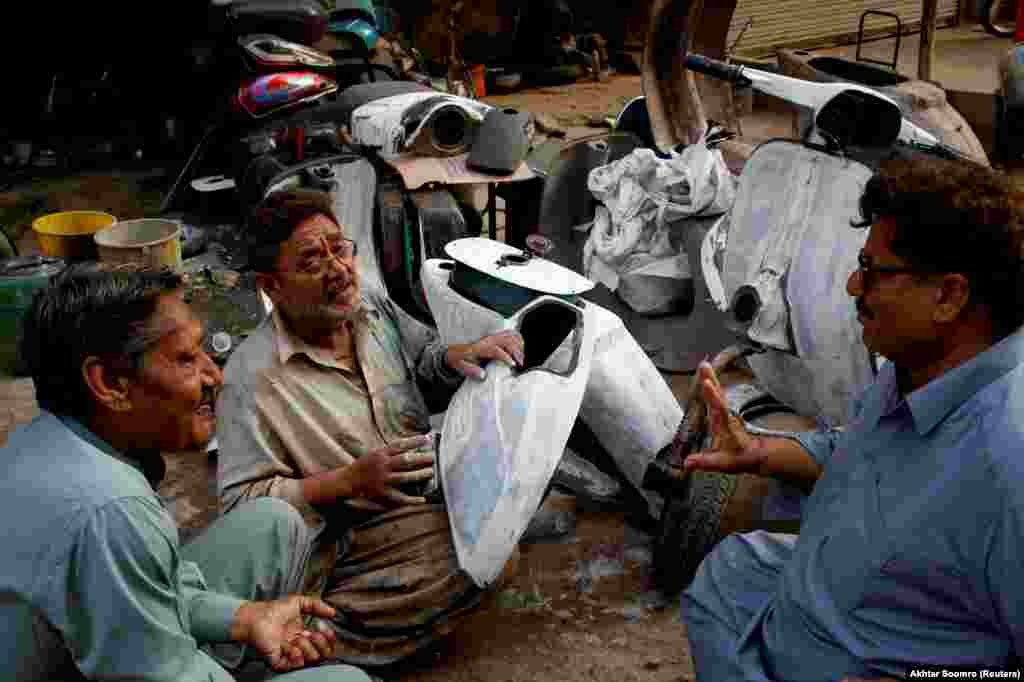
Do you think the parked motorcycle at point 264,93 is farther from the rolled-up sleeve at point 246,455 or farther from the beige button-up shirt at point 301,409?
the rolled-up sleeve at point 246,455

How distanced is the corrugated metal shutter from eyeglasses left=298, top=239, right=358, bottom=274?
26.2 feet

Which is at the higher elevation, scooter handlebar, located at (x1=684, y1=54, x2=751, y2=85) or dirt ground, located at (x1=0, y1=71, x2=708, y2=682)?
scooter handlebar, located at (x1=684, y1=54, x2=751, y2=85)

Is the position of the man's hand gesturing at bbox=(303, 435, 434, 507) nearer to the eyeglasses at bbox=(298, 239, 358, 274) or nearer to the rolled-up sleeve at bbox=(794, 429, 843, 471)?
the eyeglasses at bbox=(298, 239, 358, 274)

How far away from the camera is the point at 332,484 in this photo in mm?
2566

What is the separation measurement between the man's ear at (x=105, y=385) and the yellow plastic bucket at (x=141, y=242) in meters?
2.52

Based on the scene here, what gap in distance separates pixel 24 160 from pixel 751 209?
5.43m

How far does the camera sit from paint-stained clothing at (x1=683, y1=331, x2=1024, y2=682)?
1.67 metres

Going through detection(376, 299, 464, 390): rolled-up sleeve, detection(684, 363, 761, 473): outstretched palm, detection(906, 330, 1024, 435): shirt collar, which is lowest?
detection(376, 299, 464, 390): rolled-up sleeve

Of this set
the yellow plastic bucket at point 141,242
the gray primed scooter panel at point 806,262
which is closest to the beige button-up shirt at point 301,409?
the gray primed scooter panel at point 806,262

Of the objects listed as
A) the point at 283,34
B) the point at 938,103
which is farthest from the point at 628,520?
the point at 283,34

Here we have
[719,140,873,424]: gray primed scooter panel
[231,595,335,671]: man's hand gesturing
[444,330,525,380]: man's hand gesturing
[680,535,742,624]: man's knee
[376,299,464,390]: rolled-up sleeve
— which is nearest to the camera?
[231,595,335,671]: man's hand gesturing

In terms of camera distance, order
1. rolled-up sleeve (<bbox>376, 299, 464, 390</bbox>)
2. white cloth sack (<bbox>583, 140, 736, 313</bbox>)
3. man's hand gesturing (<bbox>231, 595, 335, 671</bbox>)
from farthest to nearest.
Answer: white cloth sack (<bbox>583, 140, 736, 313</bbox>) → rolled-up sleeve (<bbox>376, 299, 464, 390</bbox>) → man's hand gesturing (<bbox>231, 595, 335, 671</bbox>)

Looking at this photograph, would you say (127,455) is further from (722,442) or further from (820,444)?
(820,444)

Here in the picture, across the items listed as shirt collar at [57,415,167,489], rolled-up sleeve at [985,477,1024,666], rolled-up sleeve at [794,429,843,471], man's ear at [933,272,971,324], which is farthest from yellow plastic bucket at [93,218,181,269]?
rolled-up sleeve at [985,477,1024,666]
